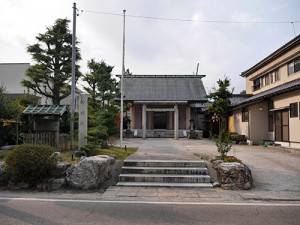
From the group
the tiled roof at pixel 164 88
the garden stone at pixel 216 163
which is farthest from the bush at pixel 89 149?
the tiled roof at pixel 164 88

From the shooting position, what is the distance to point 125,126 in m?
30.2

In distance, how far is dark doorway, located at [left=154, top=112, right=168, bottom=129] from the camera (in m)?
29.9

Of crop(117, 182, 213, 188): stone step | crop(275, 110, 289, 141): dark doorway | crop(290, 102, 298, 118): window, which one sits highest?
crop(290, 102, 298, 118): window

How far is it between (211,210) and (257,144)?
1517cm

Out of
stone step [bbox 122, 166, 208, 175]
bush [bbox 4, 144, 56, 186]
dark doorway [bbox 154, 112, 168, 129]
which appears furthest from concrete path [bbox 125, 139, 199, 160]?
dark doorway [bbox 154, 112, 168, 129]

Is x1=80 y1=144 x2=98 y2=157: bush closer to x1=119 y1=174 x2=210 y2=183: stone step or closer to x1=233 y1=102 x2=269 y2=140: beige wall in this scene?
x1=119 y1=174 x2=210 y2=183: stone step


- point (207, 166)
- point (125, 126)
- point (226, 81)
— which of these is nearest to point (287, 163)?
point (207, 166)

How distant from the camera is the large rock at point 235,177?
8039 millimetres

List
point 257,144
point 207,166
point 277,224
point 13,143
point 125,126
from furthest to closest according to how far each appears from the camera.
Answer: point 125,126 → point 257,144 → point 13,143 → point 207,166 → point 277,224

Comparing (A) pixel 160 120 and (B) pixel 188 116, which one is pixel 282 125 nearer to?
(B) pixel 188 116

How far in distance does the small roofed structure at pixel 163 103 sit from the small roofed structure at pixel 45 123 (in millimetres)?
13527

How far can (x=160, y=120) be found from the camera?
2998 cm

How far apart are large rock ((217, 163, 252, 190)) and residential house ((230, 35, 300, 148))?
29.3ft

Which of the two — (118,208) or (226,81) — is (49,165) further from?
(226,81)
